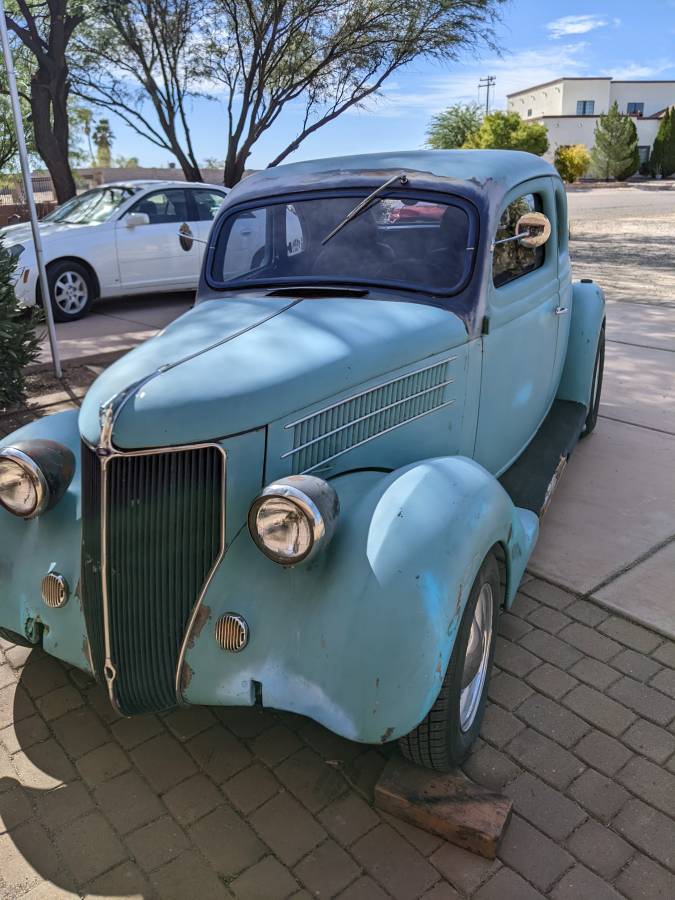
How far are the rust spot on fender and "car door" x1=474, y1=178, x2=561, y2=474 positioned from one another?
1.63m

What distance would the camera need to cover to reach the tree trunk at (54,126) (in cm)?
1325

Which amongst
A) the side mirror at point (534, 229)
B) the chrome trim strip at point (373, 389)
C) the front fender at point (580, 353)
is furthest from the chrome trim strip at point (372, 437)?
the front fender at point (580, 353)

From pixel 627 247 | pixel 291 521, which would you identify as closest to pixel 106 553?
pixel 291 521

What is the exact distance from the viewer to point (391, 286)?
3156 millimetres

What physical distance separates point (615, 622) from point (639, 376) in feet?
13.0

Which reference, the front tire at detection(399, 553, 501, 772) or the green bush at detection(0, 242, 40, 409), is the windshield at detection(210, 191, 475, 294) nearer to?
the front tire at detection(399, 553, 501, 772)

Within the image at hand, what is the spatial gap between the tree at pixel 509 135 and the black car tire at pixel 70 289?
3483 cm

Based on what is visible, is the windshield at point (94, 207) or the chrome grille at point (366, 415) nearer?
the chrome grille at point (366, 415)

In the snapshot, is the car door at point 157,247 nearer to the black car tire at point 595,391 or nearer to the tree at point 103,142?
the black car tire at point 595,391

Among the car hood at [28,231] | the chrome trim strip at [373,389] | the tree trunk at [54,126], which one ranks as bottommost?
the chrome trim strip at [373,389]

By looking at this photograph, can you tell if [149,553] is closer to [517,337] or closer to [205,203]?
[517,337]

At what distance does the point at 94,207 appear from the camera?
9.88 meters

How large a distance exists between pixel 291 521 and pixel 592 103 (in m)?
75.7

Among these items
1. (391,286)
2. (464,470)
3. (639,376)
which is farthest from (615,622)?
(639,376)
